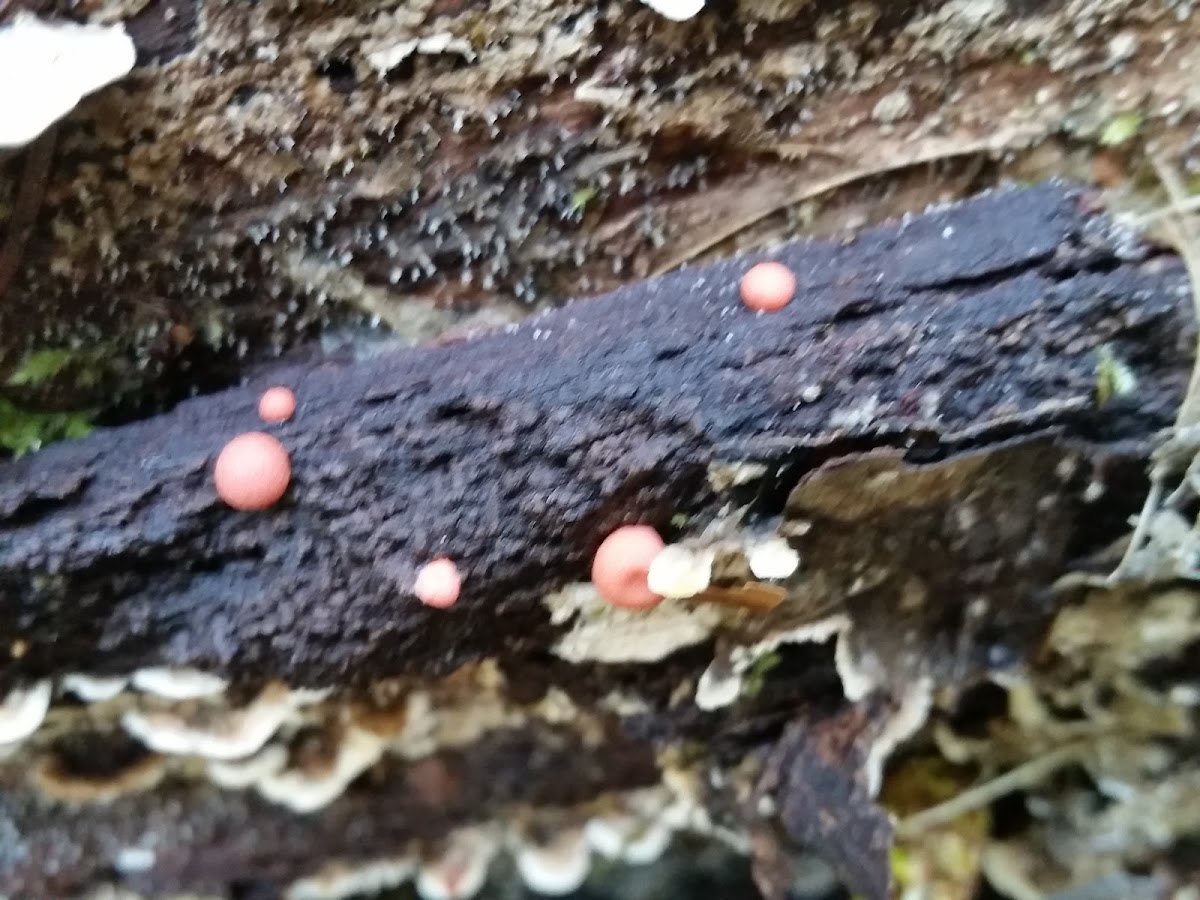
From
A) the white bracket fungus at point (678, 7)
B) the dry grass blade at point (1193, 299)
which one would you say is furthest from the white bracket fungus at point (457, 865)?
the white bracket fungus at point (678, 7)

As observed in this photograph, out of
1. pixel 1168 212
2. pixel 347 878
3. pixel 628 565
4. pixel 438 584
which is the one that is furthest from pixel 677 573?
pixel 347 878

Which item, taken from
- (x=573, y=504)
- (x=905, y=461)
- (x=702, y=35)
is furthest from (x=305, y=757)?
(x=702, y=35)

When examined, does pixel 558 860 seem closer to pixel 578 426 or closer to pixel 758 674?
pixel 758 674

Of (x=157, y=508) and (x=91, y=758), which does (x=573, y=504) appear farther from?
(x=91, y=758)

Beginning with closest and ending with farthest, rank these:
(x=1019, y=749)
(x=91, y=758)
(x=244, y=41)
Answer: (x=244, y=41), (x=91, y=758), (x=1019, y=749)

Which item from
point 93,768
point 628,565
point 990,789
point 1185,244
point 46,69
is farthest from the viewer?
point 990,789
